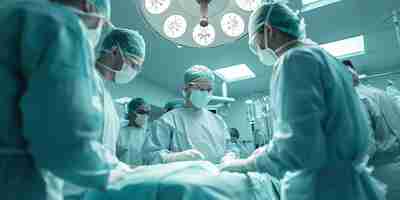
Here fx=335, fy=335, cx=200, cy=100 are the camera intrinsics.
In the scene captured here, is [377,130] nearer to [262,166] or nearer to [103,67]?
[262,166]

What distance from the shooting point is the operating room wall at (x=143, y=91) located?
490 centimetres

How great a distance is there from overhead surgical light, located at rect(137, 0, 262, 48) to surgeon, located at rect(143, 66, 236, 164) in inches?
11.8

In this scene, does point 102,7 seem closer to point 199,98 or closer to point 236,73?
point 199,98

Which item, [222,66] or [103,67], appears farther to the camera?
[222,66]

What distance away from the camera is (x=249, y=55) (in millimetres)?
4766

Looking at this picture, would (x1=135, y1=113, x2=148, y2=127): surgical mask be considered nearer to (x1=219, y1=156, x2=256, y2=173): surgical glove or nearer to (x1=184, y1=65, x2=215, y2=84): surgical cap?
(x1=184, y1=65, x2=215, y2=84): surgical cap

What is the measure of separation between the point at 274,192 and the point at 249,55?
3.32 m

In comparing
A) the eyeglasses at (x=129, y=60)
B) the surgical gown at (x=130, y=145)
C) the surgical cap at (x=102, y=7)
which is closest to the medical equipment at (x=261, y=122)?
the surgical gown at (x=130, y=145)

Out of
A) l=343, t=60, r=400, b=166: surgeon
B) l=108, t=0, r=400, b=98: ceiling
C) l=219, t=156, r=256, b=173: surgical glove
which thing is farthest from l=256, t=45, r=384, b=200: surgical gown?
l=108, t=0, r=400, b=98: ceiling

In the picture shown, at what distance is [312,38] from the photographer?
14.5 feet

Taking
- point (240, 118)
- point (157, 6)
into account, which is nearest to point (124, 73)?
point (157, 6)

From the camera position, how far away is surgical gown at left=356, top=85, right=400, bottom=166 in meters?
2.16

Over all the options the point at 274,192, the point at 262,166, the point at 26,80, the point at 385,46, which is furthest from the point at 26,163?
the point at 385,46

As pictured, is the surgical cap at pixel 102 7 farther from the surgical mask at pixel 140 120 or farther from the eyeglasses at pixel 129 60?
the surgical mask at pixel 140 120
